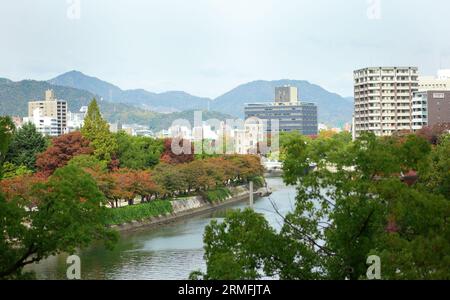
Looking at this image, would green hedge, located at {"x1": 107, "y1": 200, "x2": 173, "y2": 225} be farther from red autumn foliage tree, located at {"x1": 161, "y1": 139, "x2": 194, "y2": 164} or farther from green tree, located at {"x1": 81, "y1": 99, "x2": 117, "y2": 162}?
red autumn foliage tree, located at {"x1": 161, "y1": 139, "x2": 194, "y2": 164}

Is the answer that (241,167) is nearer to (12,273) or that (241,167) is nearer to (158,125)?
(12,273)

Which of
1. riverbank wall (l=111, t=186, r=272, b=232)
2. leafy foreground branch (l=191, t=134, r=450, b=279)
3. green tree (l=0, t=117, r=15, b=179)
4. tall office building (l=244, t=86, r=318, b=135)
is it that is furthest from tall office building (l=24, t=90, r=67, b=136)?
leafy foreground branch (l=191, t=134, r=450, b=279)

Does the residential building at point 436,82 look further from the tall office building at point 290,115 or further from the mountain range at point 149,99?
the mountain range at point 149,99

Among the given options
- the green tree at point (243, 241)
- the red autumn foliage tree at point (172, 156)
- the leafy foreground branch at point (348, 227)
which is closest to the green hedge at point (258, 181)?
the red autumn foliage tree at point (172, 156)

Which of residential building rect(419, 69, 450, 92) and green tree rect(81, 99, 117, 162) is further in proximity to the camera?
residential building rect(419, 69, 450, 92)

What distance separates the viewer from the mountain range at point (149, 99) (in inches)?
2082

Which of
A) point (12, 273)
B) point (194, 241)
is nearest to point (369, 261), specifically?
point (12, 273)

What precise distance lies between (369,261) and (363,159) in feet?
2.48

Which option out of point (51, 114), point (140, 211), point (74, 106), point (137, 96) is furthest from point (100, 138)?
point (137, 96)

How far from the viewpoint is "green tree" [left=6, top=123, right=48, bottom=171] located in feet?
51.3

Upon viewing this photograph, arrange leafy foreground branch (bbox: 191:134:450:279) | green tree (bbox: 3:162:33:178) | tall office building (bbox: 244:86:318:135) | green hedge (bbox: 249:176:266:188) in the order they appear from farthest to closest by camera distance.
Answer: tall office building (bbox: 244:86:318:135) → green hedge (bbox: 249:176:266:188) → green tree (bbox: 3:162:33:178) → leafy foreground branch (bbox: 191:134:450:279)

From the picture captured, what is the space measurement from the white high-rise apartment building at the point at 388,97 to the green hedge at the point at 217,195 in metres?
9.16

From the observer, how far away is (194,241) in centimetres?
1098

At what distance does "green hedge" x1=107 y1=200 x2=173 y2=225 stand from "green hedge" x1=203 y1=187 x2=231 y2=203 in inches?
87.5
